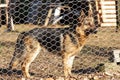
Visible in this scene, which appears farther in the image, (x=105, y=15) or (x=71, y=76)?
(x=105, y=15)

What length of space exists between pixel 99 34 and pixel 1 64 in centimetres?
461

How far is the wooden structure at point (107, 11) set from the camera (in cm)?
1360

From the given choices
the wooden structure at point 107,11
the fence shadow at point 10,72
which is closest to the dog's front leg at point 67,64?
the fence shadow at point 10,72

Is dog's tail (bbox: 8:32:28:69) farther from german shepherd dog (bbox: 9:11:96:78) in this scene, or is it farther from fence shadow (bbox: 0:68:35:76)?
fence shadow (bbox: 0:68:35:76)

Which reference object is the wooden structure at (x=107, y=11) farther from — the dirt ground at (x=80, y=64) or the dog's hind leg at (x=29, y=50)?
the dog's hind leg at (x=29, y=50)

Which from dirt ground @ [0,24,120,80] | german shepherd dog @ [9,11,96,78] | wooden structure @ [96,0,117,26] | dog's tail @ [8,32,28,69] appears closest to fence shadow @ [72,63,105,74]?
dirt ground @ [0,24,120,80]

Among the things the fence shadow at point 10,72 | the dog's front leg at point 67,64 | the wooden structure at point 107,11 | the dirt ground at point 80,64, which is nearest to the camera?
the dog's front leg at point 67,64

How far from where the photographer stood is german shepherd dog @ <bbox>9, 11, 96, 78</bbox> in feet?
20.1

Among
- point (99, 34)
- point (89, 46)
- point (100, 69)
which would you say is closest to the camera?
point (100, 69)

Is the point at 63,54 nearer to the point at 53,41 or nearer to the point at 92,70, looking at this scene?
the point at 53,41

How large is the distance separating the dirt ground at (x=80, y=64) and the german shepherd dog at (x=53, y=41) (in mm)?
308

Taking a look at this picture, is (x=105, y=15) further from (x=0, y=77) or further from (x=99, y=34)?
(x=0, y=77)

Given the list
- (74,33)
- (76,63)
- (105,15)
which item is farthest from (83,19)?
(105,15)

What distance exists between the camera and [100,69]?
6578mm
